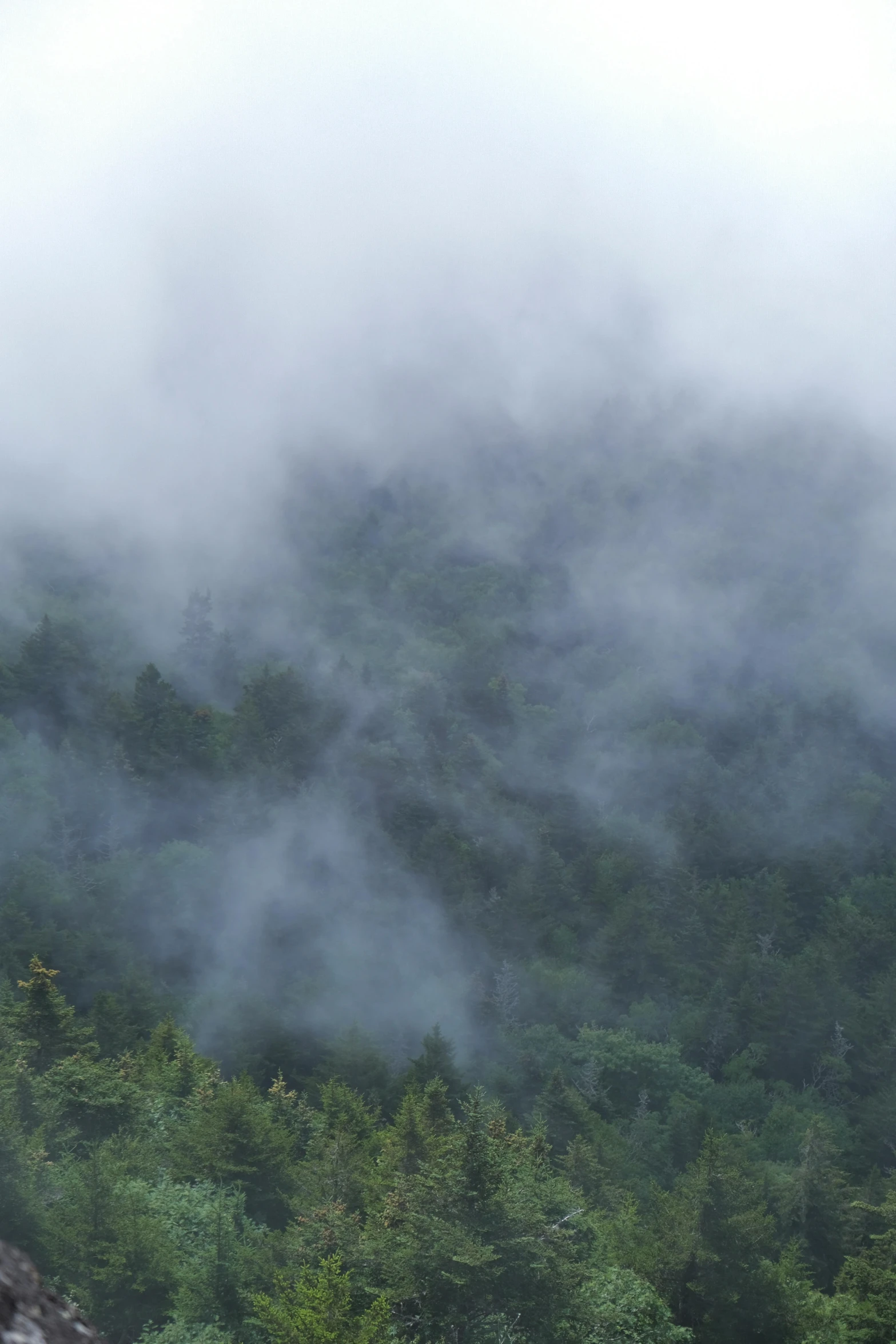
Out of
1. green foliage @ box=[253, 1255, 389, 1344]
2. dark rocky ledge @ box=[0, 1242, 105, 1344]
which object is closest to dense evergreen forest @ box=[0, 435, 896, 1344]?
green foliage @ box=[253, 1255, 389, 1344]

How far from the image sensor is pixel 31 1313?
461cm

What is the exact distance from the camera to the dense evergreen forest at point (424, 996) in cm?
3023

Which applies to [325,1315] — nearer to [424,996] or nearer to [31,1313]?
[31,1313]

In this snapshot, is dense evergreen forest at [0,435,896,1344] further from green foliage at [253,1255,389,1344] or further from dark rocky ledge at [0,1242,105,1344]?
dark rocky ledge at [0,1242,105,1344]

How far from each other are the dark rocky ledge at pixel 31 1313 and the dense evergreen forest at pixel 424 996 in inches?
755

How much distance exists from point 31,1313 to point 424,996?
99747mm

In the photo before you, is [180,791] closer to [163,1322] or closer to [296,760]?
[296,760]

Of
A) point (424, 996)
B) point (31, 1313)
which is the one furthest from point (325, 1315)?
point (424, 996)

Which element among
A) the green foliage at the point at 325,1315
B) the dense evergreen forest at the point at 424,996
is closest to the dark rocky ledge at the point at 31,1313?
the green foliage at the point at 325,1315

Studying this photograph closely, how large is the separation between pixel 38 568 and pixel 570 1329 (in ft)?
613

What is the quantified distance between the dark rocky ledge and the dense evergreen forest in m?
19.2

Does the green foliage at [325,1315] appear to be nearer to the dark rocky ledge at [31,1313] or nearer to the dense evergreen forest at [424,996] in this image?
the dense evergreen forest at [424,996]

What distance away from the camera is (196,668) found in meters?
165

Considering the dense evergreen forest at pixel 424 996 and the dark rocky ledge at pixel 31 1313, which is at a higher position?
the dense evergreen forest at pixel 424 996
